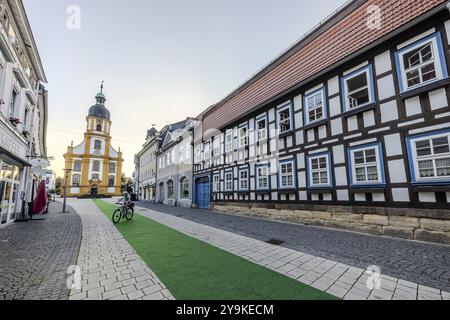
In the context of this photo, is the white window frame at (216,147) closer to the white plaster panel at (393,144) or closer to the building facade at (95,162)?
the white plaster panel at (393,144)

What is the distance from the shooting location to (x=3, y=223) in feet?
28.8

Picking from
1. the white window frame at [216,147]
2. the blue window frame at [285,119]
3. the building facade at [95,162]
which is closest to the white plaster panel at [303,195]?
the blue window frame at [285,119]

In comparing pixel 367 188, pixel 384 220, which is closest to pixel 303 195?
pixel 367 188

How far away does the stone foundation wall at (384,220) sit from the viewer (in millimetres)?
5852

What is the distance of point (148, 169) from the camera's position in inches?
1326

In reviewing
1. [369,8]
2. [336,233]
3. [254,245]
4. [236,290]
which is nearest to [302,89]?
[369,8]

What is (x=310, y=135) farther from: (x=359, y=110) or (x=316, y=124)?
(x=359, y=110)

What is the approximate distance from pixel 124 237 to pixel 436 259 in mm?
8512

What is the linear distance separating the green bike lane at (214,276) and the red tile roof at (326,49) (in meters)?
8.63

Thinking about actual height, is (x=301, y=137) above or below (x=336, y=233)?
above

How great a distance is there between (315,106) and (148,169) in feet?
97.4

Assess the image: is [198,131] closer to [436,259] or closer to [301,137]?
[301,137]
